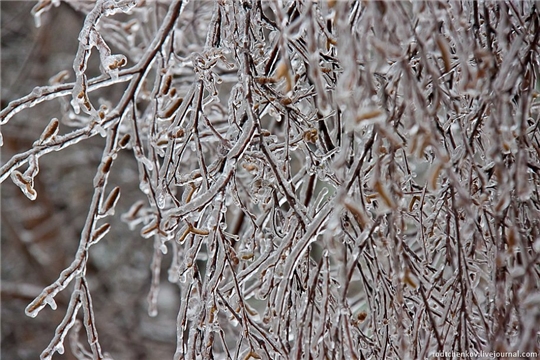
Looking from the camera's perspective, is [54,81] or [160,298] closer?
[54,81]

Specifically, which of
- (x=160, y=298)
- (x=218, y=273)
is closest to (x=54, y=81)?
(x=218, y=273)

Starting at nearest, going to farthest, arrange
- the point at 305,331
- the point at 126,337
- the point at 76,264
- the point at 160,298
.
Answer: the point at 305,331 → the point at 76,264 → the point at 126,337 → the point at 160,298

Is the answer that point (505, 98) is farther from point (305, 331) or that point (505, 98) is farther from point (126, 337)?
point (126, 337)

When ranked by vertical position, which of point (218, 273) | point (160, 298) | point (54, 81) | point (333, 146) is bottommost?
point (218, 273)

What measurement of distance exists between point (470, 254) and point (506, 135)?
394mm

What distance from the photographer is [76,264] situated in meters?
1.04

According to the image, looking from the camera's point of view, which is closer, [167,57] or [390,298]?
[390,298]

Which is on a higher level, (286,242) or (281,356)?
(286,242)

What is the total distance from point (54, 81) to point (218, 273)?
3.46 ft

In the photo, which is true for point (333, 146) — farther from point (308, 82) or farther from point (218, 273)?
point (218, 273)

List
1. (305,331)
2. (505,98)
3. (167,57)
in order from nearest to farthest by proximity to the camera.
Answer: (505,98)
(305,331)
(167,57)

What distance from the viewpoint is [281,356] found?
1077mm

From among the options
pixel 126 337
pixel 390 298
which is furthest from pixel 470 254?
pixel 126 337

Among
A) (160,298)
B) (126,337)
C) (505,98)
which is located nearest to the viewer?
(505,98)
